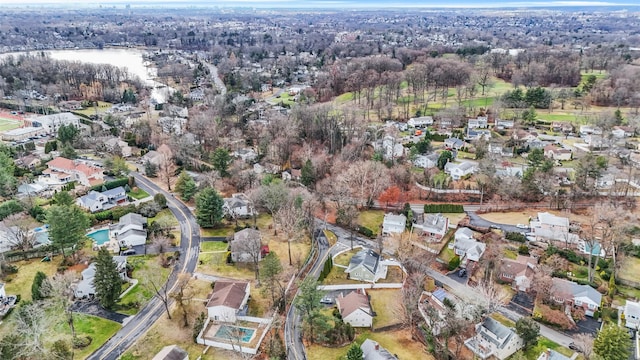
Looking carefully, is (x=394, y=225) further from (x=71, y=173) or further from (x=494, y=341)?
(x=71, y=173)

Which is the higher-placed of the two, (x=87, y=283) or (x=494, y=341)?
(x=87, y=283)

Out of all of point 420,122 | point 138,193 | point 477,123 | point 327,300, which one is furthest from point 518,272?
point 420,122

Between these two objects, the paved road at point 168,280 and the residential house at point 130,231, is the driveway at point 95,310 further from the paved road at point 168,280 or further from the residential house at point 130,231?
the residential house at point 130,231

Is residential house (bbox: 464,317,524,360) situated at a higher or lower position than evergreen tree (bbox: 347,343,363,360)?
lower

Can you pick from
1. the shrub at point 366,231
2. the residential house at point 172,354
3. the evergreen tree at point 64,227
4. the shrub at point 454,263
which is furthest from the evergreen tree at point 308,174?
the residential house at point 172,354

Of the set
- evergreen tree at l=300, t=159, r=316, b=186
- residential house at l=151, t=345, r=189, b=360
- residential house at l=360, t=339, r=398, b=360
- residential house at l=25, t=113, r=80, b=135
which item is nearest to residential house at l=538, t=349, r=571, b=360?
residential house at l=360, t=339, r=398, b=360

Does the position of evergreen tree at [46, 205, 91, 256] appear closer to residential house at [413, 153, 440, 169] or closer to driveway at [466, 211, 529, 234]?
driveway at [466, 211, 529, 234]
